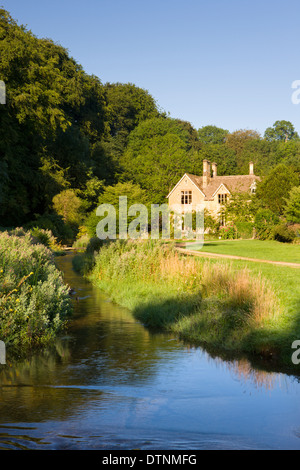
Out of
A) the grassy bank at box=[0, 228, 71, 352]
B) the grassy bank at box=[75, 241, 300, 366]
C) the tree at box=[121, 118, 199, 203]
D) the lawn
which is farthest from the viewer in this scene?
the tree at box=[121, 118, 199, 203]

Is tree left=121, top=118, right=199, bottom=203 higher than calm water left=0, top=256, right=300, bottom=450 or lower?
higher

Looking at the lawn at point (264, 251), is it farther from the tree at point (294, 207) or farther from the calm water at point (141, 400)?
the calm water at point (141, 400)

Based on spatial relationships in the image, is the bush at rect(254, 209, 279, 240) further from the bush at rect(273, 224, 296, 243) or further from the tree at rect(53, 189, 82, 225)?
the tree at rect(53, 189, 82, 225)

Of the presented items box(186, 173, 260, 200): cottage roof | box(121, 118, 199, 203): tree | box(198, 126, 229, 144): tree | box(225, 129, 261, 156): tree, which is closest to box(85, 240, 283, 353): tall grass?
box(186, 173, 260, 200): cottage roof

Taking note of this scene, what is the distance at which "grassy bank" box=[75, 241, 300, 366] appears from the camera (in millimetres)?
9969

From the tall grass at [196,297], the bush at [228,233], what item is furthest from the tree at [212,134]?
the tall grass at [196,297]

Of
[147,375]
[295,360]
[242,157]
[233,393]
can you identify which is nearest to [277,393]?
[233,393]

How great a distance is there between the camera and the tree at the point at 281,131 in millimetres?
108781

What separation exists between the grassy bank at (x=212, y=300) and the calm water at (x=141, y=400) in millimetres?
715

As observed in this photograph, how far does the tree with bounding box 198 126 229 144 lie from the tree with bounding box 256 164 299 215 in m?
56.7

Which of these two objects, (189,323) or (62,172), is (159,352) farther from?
(62,172)

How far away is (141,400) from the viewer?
7.30 m

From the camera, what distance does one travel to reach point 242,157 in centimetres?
8575

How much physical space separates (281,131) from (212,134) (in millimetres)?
16136
